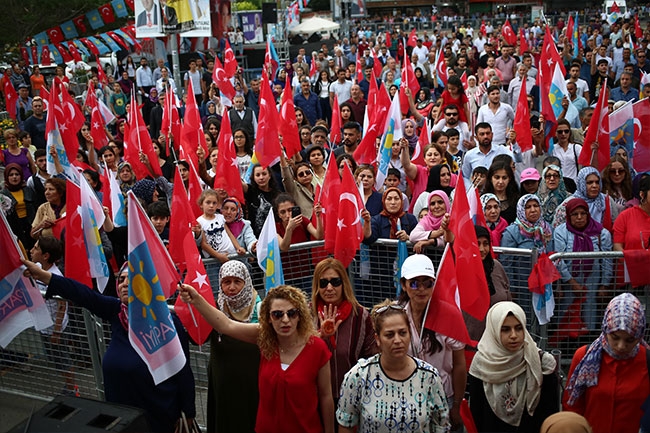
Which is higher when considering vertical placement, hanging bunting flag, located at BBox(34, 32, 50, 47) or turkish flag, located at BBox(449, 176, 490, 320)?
hanging bunting flag, located at BBox(34, 32, 50, 47)

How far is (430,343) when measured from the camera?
14.7 feet

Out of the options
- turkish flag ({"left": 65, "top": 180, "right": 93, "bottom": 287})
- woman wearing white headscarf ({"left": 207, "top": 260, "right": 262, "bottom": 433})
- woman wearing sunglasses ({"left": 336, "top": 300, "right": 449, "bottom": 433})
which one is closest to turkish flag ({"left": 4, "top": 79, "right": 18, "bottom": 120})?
turkish flag ({"left": 65, "top": 180, "right": 93, "bottom": 287})

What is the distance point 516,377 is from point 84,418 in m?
2.26

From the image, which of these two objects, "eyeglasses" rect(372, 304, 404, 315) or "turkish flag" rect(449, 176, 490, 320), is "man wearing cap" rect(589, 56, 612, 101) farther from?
"eyeglasses" rect(372, 304, 404, 315)

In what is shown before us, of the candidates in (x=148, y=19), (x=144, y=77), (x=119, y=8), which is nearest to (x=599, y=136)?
(x=144, y=77)

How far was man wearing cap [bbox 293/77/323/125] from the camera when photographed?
45.7 ft

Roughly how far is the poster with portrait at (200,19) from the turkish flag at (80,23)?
15.9m

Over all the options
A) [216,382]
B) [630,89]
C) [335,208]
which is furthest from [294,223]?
[630,89]

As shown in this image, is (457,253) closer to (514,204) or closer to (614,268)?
(614,268)

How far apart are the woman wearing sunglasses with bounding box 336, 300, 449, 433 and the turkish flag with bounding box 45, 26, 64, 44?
1277 inches

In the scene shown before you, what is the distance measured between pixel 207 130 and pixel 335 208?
4831 mm

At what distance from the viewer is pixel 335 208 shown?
6.37 meters

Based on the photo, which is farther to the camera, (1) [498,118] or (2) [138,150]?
(1) [498,118]

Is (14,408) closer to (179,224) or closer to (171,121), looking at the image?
(179,224)
